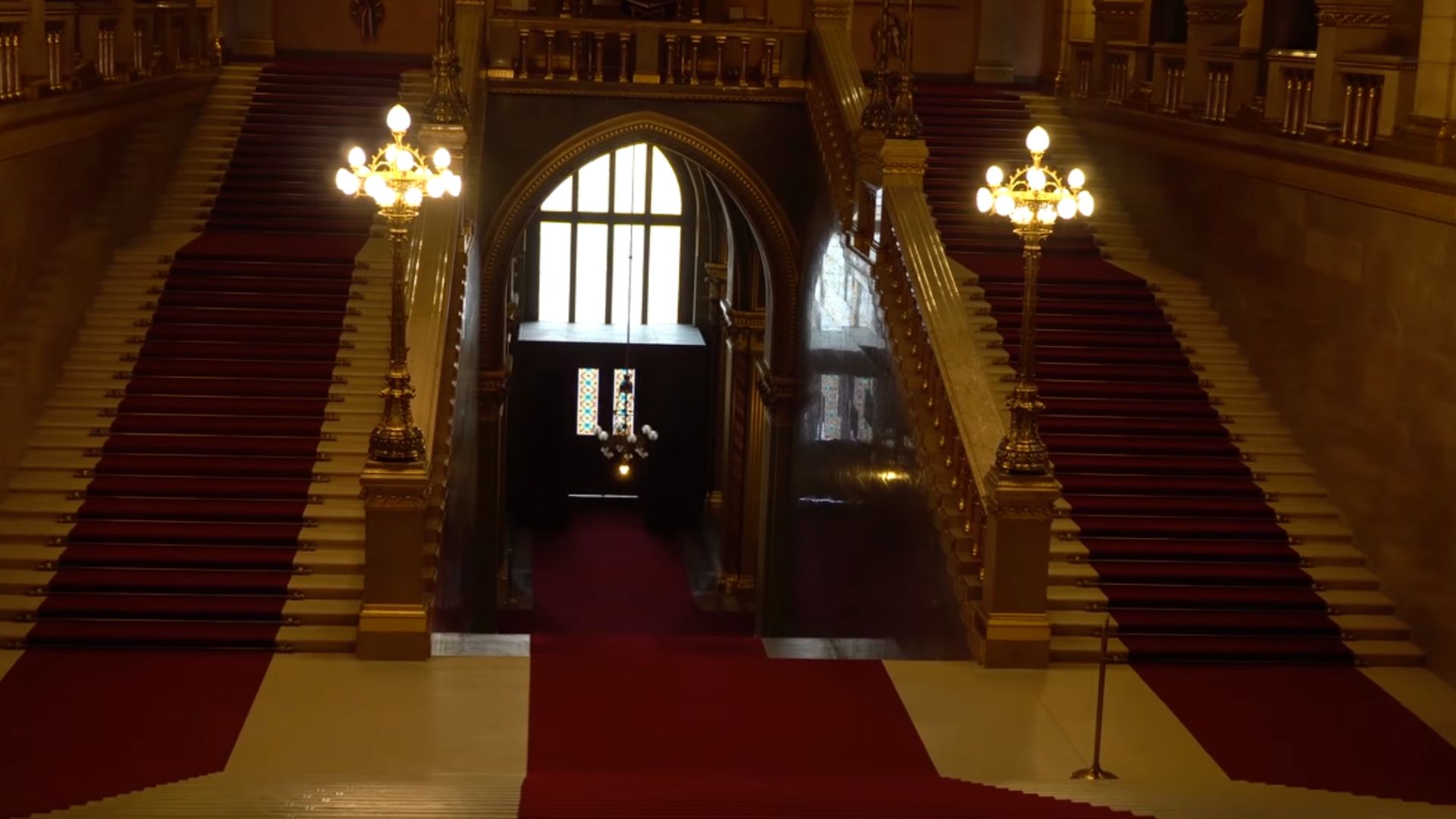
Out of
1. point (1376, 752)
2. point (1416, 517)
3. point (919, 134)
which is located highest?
point (919, 134)

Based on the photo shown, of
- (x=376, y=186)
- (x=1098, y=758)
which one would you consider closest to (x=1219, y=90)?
(x=1098, y=758)

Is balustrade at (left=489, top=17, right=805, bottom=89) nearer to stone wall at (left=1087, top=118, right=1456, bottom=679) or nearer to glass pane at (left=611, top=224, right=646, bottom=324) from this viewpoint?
stone wall at (left=1087, top=118, right=1456, bottom=679)

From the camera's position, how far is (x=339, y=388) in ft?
47.5

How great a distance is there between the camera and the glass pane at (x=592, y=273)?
2803 centimetres

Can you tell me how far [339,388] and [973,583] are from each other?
17.6 ft

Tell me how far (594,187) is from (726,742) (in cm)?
1818

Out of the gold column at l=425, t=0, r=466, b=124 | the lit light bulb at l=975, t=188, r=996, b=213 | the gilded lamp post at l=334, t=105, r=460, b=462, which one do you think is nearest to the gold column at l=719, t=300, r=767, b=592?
the gold column at l=425, t=0, r=466, b=124

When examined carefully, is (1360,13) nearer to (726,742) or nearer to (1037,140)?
(1037,140)

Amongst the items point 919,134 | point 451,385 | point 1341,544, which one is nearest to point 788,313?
point 919,134

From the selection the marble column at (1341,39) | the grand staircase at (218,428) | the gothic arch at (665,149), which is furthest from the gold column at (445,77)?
the marble column at (1341,39)

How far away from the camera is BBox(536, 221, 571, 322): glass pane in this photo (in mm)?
27984

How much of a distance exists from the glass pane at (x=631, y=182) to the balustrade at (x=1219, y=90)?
1235 cm

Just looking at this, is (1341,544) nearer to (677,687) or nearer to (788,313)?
(677,687)

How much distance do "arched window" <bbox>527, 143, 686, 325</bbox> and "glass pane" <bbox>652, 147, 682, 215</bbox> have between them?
0.04 feet
